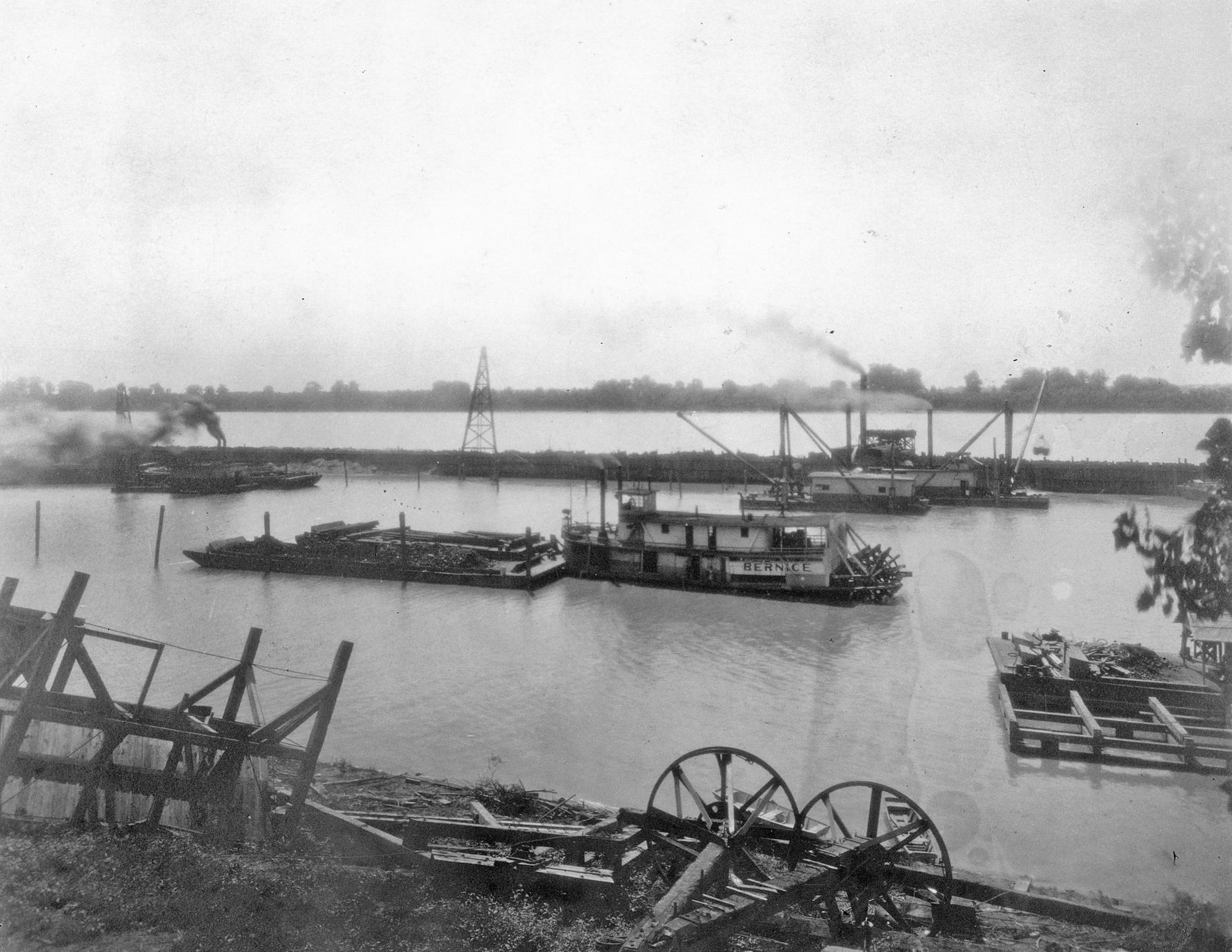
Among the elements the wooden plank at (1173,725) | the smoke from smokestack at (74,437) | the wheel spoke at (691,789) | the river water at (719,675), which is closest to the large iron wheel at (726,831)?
the wheel spoke at (691,789)

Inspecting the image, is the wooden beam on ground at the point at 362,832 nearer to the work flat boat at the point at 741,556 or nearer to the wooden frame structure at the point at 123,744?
the wooden frame structure at the point at 123,744

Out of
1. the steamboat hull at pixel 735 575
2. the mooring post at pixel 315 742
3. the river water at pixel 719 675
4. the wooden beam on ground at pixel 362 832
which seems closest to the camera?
the wooden beam on ground at pixel 362 832

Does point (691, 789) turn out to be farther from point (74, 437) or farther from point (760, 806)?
point (74, 437)

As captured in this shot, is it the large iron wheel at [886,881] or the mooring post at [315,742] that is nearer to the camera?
the large iron wheel at [886,881]

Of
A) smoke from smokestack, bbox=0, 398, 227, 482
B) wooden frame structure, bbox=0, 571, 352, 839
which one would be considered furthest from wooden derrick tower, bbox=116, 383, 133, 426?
wooden frame structure, bbox=0, 571, 352, 839

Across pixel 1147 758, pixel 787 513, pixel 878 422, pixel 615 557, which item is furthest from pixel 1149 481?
pixel 878 422
